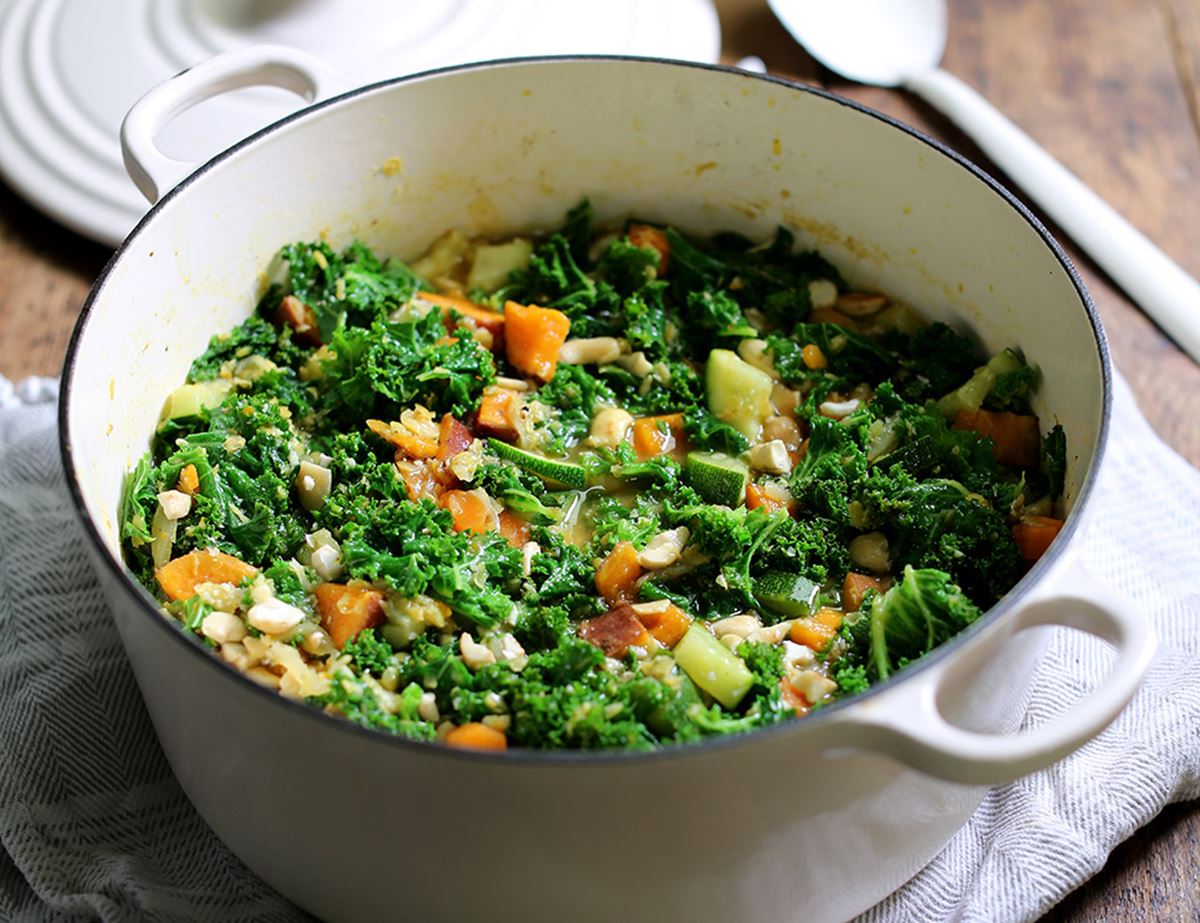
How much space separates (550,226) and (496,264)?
239 mm

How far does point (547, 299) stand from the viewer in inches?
137

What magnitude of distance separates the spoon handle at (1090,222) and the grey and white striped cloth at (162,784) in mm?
770

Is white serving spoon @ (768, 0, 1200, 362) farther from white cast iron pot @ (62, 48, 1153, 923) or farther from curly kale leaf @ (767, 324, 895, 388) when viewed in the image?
curly kale leaf @ (767, 324, 895, 388)

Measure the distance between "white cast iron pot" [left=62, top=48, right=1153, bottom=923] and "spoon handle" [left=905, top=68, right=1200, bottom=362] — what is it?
2.21 ft

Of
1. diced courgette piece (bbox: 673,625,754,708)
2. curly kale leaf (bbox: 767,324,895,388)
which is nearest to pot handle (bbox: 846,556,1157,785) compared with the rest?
diced courgette piece (bbox: 673,625,754,708)

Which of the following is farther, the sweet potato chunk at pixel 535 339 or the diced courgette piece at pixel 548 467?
the sweet potato chunk at pixel 535 339

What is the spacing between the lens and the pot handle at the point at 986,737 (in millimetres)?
1945

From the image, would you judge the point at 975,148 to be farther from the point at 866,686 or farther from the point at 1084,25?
the point at 866,686

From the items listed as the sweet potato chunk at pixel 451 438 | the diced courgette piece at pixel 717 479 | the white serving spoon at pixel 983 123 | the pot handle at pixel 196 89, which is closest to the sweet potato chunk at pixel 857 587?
the diced courgette piece at pixel 717 479

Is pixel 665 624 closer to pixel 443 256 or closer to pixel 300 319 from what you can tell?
pixel 300 319

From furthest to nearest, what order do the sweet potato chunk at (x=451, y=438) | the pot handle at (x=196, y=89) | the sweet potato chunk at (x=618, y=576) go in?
the sweet potato chunk at (x=451, y=438)
the pot handle at (x=196, y=89)
the sweet potato chunk at (x=618, y=576)

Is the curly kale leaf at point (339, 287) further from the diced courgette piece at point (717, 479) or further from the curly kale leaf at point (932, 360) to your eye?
the curly kale leaf at point (932, 360)

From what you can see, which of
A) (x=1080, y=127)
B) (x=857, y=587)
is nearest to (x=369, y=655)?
(x=857, y=587)

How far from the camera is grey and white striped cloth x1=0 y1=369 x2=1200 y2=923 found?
264 cm
